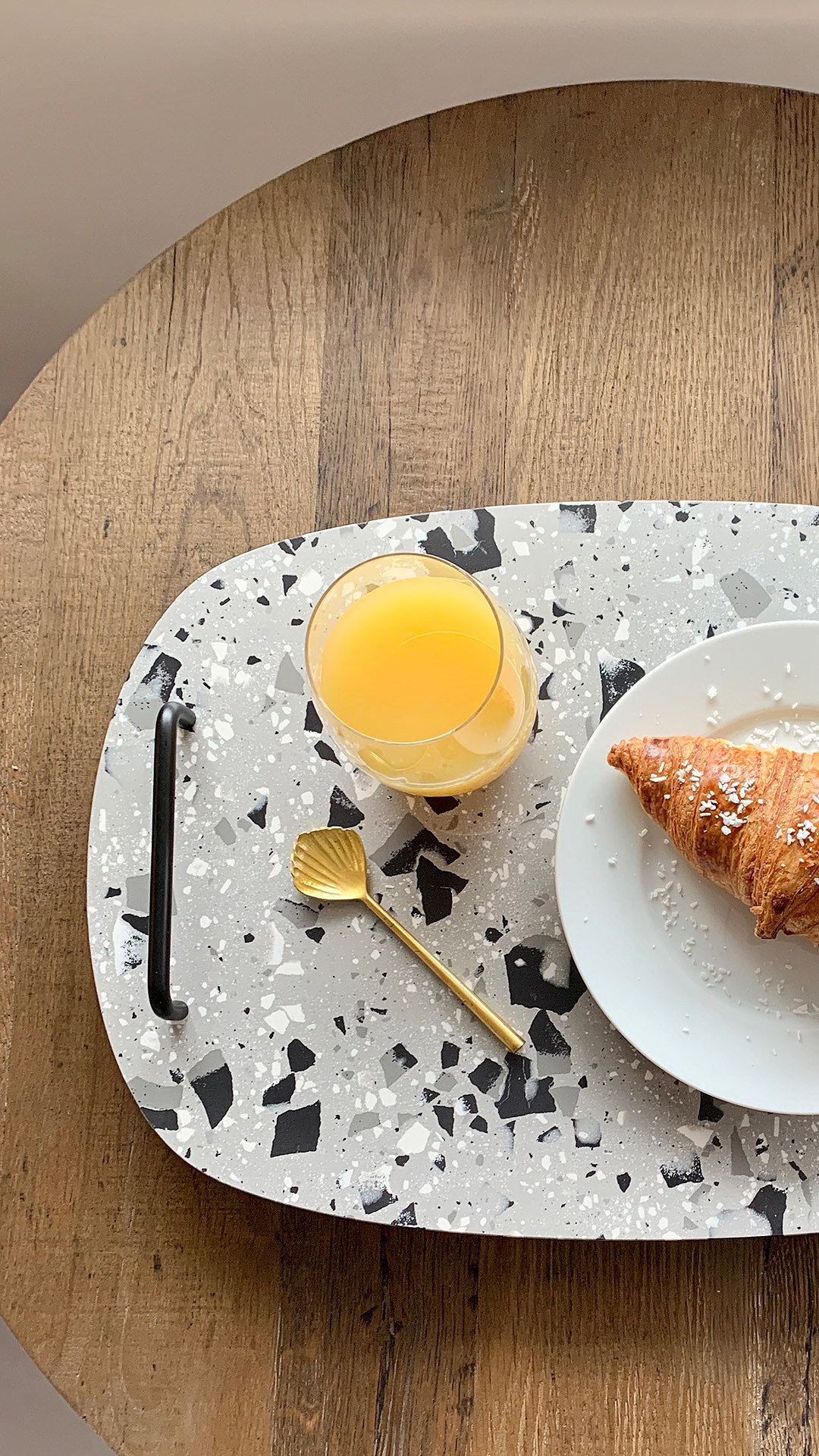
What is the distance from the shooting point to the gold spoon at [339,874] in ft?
2.96

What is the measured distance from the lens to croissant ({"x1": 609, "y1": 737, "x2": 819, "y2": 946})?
2.60ft

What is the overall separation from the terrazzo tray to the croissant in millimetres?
110

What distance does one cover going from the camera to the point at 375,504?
102cm

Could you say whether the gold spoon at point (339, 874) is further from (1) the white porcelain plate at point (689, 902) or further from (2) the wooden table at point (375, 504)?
(2) the wooden table at point (375, 504)

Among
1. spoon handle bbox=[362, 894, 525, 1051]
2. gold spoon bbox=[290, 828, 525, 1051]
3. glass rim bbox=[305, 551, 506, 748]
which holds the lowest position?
spoon handle bbox=[362, 894, 525, 1051]

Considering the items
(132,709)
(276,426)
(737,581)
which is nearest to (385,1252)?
(132,709)

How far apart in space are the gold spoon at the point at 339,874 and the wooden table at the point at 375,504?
0.26 metres

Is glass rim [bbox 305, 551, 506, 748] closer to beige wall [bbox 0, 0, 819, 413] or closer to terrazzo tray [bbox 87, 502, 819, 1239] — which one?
terrazzo tray [bbox 87, 502, 819, 1239]

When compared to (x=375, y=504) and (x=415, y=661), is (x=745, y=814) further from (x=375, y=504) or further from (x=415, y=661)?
(x=375, y=504)

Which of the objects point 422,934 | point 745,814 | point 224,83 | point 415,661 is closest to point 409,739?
point 415,661

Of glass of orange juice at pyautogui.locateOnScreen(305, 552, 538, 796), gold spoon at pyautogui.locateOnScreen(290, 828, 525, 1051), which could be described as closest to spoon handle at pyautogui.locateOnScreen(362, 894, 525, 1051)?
gold spoon at pyautogui.locateOnScreen(290, 828, 525, 1051)

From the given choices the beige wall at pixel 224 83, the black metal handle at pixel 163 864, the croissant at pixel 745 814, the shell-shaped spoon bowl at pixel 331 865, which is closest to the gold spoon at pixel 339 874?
the shell-shaped spoon bowl at pixel 331 865

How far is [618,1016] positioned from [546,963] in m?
0.08

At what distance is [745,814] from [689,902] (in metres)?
→ 0.12
